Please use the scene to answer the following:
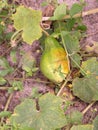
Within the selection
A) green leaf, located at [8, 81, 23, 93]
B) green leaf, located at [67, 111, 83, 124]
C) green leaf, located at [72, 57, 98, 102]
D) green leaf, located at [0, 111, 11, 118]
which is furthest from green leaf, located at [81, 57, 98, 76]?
green leaf, located at [0, 111, 11, 118]

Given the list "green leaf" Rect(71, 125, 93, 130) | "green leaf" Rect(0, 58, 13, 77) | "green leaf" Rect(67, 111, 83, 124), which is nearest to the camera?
"green leaf" Rect(71, 125, 93, 130)

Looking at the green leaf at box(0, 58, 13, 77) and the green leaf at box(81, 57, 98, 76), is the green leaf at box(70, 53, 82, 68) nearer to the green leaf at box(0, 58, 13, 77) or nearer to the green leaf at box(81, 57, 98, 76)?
the green leaf at box(81, 57, 98, 76)

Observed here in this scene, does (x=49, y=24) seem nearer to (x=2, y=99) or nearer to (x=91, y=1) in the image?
(x=91, y=1)

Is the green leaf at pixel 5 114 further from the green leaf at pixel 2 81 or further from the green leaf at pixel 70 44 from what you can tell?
the green leaf at pixel 70 44

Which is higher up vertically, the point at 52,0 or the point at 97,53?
the point at 52,0

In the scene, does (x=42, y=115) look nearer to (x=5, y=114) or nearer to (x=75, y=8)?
(x=5, y=114)

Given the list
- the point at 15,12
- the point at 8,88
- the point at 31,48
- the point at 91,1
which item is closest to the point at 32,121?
the point at 8,88
